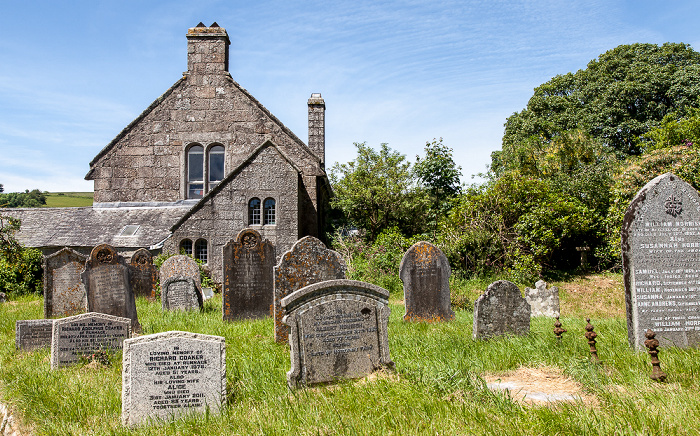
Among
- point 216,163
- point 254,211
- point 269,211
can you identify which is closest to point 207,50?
point 216,163

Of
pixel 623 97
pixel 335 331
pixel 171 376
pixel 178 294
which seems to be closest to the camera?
pixel 171 376

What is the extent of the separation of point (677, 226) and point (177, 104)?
700 inches

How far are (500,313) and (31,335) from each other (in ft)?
23.8

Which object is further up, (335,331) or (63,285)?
(63,285)

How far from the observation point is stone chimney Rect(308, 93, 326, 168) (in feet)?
78.4

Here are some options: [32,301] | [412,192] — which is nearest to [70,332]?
[32,301]

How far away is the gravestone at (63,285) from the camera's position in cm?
1069

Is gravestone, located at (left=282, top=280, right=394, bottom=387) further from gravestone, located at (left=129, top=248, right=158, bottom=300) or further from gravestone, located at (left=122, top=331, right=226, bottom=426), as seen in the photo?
gravestone, located at (left=129, top=248, right=158, bottom=300)

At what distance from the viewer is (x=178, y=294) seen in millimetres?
11195

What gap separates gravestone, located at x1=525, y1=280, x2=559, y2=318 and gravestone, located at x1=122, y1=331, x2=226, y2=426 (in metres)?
9.47

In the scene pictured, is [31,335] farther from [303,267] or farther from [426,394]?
[426,394]

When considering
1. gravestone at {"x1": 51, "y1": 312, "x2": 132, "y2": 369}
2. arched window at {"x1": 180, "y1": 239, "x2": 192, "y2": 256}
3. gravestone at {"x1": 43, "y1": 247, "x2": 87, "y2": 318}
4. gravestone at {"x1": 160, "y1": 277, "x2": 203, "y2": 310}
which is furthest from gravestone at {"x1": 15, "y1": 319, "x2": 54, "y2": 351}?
arched window at {"x1": 180, "y1": 239, "x2": 192, "y2": 256}

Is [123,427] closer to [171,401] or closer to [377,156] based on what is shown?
[171,401]

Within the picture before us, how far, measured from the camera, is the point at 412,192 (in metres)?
21.2
